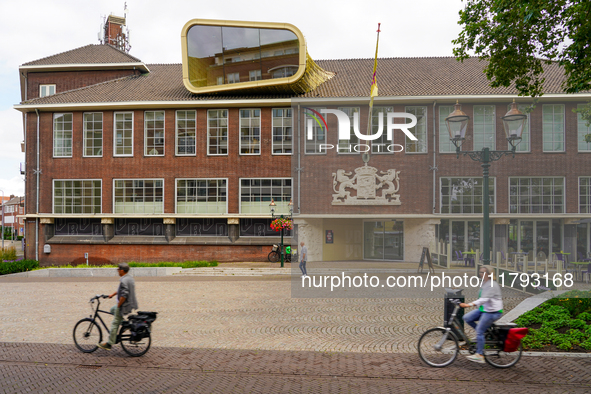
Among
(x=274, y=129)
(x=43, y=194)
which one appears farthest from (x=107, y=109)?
(x=274, y=129)

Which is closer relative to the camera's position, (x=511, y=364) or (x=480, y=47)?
(x=511, y=364)

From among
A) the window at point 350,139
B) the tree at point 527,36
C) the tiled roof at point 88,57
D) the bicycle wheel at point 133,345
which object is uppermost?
the tiled roof at point 88,57

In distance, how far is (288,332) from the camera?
1025 centimetres

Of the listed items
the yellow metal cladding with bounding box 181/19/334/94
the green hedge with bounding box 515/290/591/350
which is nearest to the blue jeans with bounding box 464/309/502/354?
the green hedge with bounding box 515/290/591/350

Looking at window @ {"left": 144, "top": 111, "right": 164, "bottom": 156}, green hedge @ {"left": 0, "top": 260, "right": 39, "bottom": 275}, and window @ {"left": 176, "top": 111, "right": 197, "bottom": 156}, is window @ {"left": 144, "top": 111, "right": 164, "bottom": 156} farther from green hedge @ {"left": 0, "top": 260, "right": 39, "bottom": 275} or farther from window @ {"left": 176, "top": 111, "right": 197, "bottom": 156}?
green hedge @ {"left": 0, "top": 260, "right": 39, "bottom": 275}

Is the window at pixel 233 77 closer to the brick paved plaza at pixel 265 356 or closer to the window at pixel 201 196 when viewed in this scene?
the window at pixel 201 196

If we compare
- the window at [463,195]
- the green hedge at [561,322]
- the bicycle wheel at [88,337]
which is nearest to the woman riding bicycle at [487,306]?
the green hedge at [561,322]

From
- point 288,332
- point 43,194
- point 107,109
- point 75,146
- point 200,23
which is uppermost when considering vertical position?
point 200,23

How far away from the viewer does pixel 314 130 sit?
33.4ft

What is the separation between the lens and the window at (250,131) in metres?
30.2

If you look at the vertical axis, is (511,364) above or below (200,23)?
below

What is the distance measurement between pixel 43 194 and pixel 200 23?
16.3m

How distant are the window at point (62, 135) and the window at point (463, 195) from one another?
94.6ft

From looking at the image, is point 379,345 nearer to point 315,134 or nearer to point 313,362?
point 313,362
